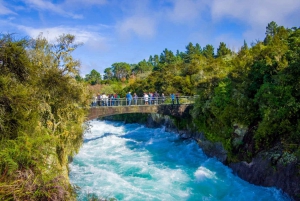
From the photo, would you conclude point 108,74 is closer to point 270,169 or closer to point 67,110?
point 67,110

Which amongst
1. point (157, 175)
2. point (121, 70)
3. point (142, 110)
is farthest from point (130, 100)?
point (121, 70)

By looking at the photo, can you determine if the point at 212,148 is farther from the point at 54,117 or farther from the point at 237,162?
A: the point at 54,117

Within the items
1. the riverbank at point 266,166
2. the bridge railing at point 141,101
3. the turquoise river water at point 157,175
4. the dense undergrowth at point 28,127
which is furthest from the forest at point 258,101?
the dense undergrowth at point 28,127

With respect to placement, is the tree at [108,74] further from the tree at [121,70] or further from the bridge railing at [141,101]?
the bridge railing at [141,101]

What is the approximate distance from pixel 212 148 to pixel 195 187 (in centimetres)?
648

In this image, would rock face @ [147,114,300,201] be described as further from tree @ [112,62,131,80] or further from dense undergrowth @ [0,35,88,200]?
tree @ [112,62,131,80]

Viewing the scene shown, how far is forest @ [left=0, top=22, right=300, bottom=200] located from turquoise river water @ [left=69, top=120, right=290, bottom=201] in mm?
1854

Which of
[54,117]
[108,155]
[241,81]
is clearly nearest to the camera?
[54,117]

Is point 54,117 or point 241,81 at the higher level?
point 241,81

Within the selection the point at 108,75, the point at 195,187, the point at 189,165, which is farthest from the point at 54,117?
the point at 108,75

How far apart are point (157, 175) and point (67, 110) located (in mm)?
7091

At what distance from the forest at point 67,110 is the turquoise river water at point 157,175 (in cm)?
185

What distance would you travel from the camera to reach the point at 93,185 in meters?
14.6

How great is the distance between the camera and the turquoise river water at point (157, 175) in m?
12.8
